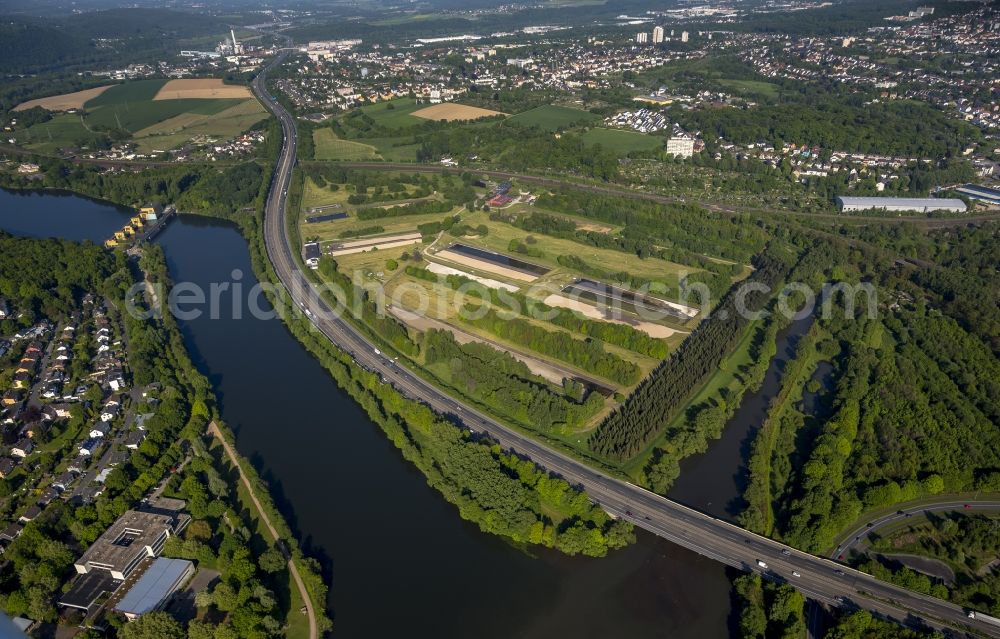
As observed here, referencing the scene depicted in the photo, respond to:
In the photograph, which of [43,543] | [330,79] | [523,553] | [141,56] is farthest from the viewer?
[141,56]

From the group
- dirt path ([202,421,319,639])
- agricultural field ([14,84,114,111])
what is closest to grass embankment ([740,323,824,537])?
dirt path ([202,421,319,639])

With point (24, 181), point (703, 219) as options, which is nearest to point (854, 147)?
point (703, 219)

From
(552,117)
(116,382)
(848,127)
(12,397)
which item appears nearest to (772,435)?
(116,382)

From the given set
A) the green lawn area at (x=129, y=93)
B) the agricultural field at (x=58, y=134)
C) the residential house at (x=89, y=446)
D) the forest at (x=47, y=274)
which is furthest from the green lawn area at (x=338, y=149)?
the residential house at (x=89, y=446)

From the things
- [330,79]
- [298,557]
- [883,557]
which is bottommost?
[883,557]

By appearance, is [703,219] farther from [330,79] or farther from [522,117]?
[330,79]

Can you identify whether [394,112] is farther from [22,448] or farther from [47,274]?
[22,448]
